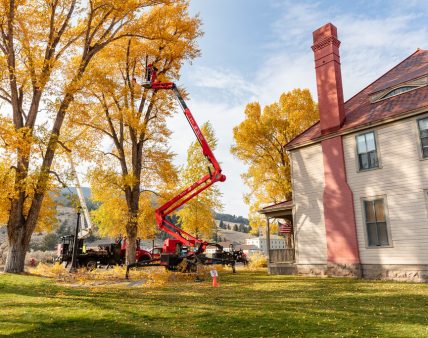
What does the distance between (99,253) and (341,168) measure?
16.7m

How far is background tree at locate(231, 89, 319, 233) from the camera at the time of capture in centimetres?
2686

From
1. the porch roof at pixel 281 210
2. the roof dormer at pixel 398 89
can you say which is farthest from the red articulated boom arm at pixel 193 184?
the roof dormer at pixel 398 89

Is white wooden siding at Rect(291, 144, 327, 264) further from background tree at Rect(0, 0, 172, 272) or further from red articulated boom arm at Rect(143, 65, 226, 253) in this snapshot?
background tree at Rect(0, 0, 172, 272)

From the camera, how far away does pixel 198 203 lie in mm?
29703

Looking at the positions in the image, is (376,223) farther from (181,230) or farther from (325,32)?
(325,32)

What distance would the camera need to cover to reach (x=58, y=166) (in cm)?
1794

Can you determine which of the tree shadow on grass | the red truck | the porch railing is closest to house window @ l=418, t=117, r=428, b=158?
the porch railing

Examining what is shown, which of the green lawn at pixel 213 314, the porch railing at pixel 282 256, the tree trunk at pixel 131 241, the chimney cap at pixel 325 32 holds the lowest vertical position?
the green lawn at pixel 213 314

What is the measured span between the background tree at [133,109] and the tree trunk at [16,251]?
5649mm

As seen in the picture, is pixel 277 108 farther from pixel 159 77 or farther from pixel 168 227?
pixel 168 227

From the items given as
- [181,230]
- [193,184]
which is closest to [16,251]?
[181,230]

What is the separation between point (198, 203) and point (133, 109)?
12368mm

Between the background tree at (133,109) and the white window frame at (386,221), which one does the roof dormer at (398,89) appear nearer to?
the white window frame at (386,221)

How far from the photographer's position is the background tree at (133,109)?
19578 mm
